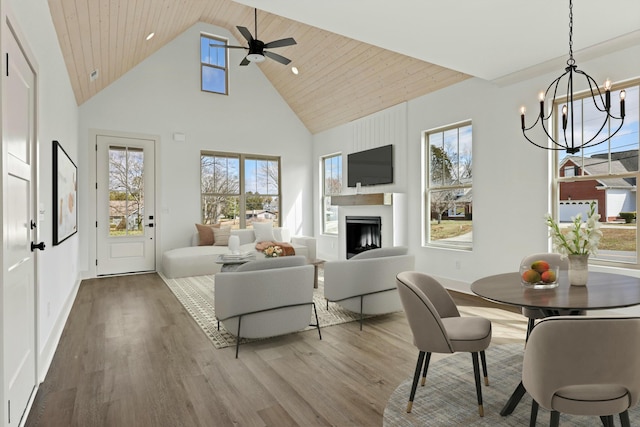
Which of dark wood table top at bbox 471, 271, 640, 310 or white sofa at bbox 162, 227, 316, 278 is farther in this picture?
white sofa at bbox 162, 227, 316, 278

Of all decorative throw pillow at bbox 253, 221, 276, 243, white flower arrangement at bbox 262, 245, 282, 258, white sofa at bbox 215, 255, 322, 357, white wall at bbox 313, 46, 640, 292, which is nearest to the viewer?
white sofa at bbox 215, 255, 322, 357

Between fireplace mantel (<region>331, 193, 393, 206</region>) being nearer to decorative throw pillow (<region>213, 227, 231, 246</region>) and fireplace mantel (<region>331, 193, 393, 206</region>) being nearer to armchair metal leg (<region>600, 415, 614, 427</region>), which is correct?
decorative throw pillow (<region>213, 227, 231, 246</region>)

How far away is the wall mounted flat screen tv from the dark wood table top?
Answer: 4165 millimetres

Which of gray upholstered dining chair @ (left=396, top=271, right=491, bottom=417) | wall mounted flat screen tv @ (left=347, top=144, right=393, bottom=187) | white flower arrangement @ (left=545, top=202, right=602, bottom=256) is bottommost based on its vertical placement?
gray upholstered dining chair @ (left=396, top=271, right=491, bottom=417)

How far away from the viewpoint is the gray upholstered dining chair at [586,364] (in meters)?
1.46

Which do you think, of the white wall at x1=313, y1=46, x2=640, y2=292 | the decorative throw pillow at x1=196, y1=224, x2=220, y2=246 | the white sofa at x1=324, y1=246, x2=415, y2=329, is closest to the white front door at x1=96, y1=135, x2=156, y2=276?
the decorative throw pillow at x1=196, y1=224, x2=220, y2=246

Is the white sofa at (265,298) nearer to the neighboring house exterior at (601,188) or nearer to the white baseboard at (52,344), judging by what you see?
the white baseboard at (52,344)

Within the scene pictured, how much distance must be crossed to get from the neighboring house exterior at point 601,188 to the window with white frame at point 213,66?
6.44m

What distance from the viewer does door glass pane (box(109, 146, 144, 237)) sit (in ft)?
21.9

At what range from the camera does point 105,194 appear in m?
6.60

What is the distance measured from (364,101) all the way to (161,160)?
4006mm

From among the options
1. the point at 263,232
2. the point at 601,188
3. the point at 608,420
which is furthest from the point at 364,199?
the point at 608,420

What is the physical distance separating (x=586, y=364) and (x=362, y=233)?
5.49 metres

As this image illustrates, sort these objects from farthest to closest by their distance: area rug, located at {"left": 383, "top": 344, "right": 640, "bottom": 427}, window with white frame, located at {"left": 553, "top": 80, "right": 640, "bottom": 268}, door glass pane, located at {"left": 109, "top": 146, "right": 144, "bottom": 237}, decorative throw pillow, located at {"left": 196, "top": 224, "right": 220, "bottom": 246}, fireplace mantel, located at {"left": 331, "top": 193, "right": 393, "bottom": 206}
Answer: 1. decorative throw pillow, located at {"left": 196, "top": 224, "right": 220, "bottom": 246}
2. door glass pane, located at {"left": 109, "top": 146, "right": 144, "bottom": 237}
3. fireplace mantel, located at {"left": 331, "top": 193, "right": 393, "bottom": 206}
4. window with white frame, located at {"left": 553, "top": 80, "right": 640, "bottom": 268}
5. area rug, located at {"left": 383, "top": 344, "right": 640, "bottom": 427}
